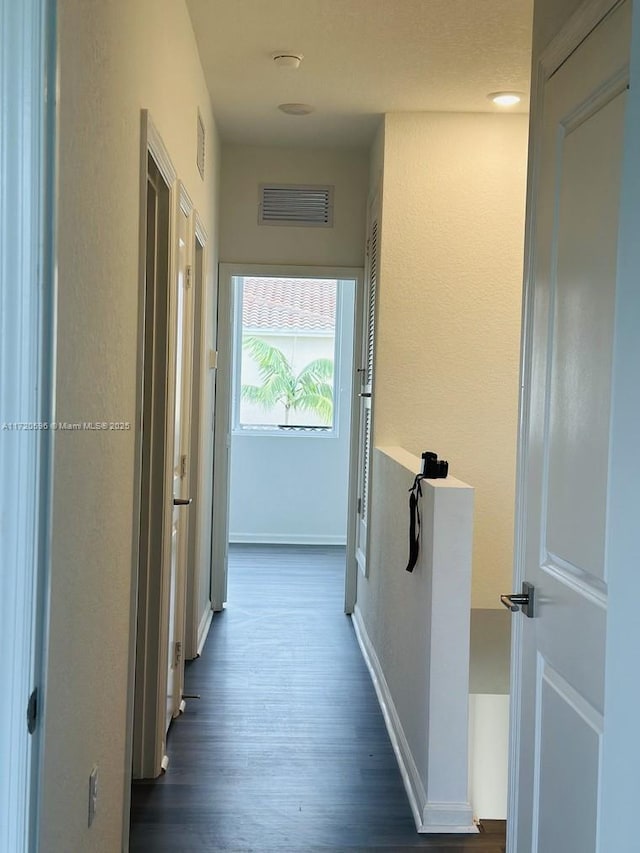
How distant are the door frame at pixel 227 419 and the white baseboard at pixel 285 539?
2.37 m

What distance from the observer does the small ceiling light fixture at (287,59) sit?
154 inches

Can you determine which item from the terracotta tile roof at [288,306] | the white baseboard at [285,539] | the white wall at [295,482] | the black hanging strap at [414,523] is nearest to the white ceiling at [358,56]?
the black hanging strap at [414,523]

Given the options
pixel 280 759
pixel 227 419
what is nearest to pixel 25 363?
pixel 280 759

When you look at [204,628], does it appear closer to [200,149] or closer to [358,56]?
[200,149]

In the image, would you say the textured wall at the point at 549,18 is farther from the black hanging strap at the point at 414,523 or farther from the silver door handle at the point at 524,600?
the black hanging strap at the point at 414,523

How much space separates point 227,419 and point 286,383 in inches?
101

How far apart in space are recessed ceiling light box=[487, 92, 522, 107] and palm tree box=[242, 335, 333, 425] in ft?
13.2

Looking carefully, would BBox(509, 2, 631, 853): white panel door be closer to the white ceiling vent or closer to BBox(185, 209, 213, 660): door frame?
BBox(185, 209, 213, 660): door frame

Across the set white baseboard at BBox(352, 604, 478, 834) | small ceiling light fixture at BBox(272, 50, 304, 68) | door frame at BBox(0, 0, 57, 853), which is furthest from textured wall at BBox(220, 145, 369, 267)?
door frame at BBox(0, 0, 57, 853)

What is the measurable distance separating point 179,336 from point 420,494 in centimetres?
122

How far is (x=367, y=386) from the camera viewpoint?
530 cm

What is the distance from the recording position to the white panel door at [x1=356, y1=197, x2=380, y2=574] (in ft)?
16.4

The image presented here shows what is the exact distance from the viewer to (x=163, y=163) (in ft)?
9.52

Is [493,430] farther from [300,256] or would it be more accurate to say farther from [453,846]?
[453,846]
